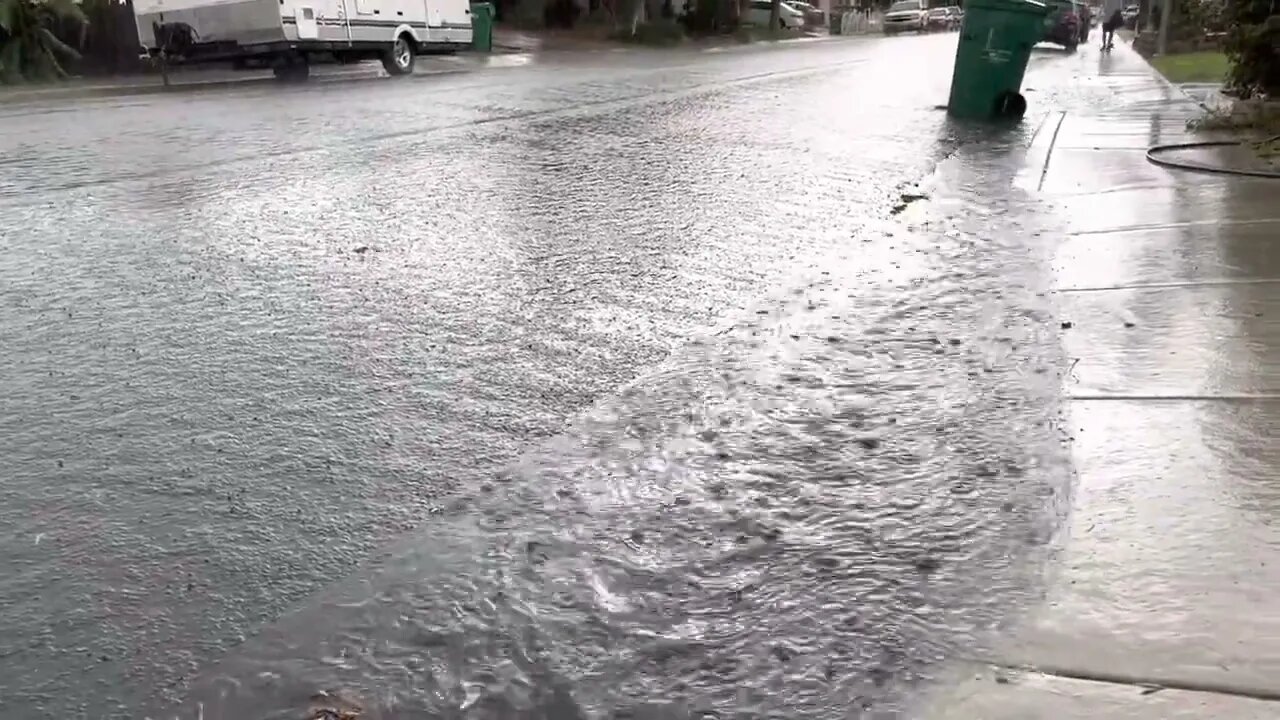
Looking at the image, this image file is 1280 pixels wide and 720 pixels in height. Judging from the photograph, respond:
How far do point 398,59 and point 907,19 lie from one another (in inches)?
1708

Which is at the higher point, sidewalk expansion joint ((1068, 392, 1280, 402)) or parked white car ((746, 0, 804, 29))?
parked white car ((746, 0, 804, 29))

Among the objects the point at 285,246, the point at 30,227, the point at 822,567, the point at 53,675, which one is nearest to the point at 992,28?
the point at 285,246

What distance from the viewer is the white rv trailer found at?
20.1 m

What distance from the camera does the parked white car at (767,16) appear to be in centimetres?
5441

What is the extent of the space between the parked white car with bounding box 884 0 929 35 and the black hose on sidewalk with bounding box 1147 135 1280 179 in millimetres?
51498

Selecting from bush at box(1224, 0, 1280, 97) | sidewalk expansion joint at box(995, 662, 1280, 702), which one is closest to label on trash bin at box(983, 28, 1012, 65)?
bush at box(1224, 0, 1280, 97)

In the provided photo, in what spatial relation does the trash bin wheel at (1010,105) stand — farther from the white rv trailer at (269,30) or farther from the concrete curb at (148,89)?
the white rv trailer at (269,30)

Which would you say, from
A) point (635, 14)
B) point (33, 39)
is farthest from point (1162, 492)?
point (635, 14)

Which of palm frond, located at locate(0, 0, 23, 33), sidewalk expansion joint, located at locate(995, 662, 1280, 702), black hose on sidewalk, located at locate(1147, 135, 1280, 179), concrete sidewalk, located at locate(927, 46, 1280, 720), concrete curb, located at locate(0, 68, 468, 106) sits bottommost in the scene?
sidewalk expansion joint, located at locate(995, 662, 1280, 702)

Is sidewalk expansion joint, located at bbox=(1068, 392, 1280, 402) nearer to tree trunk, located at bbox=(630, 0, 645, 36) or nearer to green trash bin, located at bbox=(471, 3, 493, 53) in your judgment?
green trash bin, located at bbox=(471, 3, 493, 53)

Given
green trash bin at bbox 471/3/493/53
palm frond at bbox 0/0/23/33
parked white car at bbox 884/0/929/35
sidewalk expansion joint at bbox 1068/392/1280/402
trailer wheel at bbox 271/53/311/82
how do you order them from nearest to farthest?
1. sidewalk expansion joint at bbox 1068/392/1280/402
2. trailer wheel at bbox 271/53/311/82
3. palm frond at bbox 0/0/23/33
4. green trash bin at bbox 471/3/493/53
5. parked white car at bbox 884/0/929/35

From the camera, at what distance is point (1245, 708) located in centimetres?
219

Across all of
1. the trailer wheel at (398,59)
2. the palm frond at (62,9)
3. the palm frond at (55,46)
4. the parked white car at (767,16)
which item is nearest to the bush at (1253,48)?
the trailer wheel at (398,59)

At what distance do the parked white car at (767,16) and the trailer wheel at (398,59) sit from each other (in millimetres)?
33084
